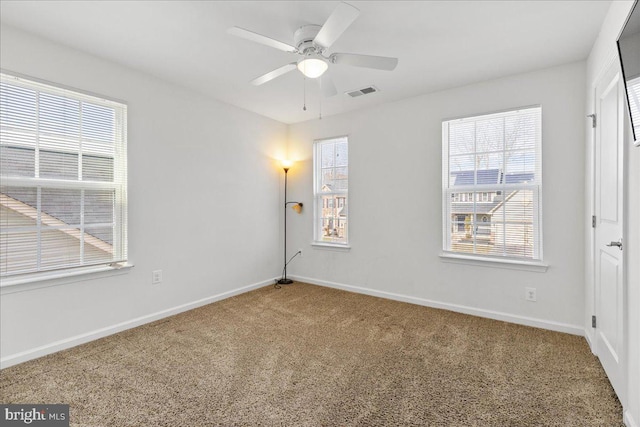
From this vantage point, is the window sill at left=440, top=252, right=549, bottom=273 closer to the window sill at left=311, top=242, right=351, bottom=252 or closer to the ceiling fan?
the window sill at left=311, top=242, right=351, bottom=252

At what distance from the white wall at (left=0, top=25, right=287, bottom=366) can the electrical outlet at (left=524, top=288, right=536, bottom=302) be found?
10.6 feet

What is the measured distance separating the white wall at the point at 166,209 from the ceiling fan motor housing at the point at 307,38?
5.96 ft

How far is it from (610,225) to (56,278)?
165 inches

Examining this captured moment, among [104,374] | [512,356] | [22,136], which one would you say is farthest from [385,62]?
[104,374]

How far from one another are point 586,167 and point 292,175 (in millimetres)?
3510

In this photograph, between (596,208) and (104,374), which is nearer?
(104,374)

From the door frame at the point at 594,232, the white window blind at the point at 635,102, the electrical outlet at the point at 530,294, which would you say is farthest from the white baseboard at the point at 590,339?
the white window blind at the point at 635,102

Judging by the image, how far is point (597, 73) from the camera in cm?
233

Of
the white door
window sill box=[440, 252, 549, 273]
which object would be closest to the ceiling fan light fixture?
the white door

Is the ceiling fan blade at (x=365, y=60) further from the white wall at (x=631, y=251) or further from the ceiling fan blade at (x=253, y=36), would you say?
the white wall at (x=631, y=251)

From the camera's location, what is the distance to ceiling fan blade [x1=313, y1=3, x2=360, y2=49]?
1.59m

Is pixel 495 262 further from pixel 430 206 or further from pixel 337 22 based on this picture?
pixel 337 22

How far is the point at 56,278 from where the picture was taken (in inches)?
96.5

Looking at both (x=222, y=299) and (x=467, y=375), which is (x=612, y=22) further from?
(x=222, y=299)
